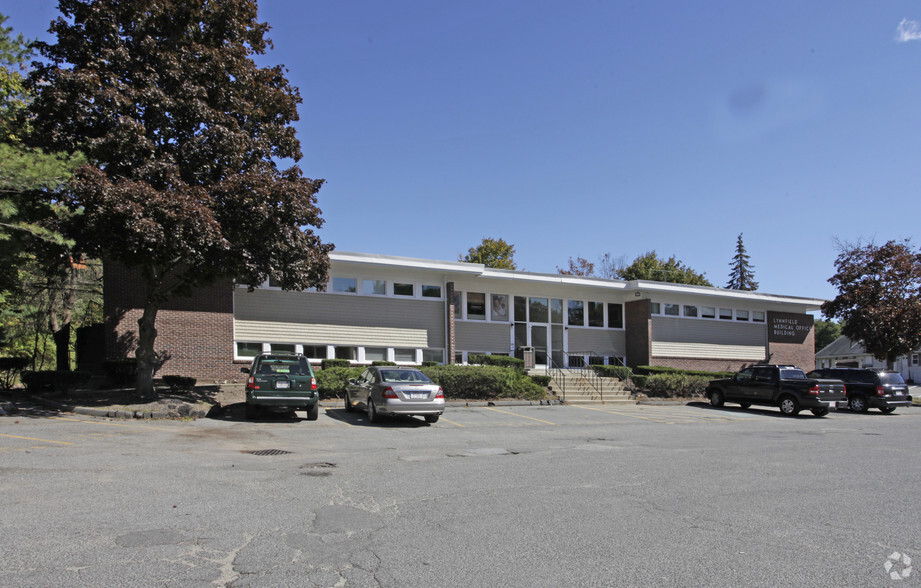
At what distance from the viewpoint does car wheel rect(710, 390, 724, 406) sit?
76.1 ft

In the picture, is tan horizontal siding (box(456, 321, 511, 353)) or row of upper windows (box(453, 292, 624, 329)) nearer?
tan horizontal siding (box(456, 321, 511, 353))

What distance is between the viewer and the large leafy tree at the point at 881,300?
29.8 metres

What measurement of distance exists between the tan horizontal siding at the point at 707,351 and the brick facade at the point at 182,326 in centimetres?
1902

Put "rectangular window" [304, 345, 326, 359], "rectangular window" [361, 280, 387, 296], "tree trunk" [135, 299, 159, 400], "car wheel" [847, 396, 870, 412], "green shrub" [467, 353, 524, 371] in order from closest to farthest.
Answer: "tree trunk" [135, 299, 159, 400], "rectangular window" [304, 345, 326, 359], "car wheel" [847, 396, 870, 412], "rectangular window" [361, 280, 387, 296], "green shrub" [467, 353, 524, 371]

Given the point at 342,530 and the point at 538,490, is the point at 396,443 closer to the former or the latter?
the point at 538,490

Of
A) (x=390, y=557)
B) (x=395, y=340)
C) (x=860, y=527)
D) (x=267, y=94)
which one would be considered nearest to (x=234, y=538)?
(x=390, y=557)

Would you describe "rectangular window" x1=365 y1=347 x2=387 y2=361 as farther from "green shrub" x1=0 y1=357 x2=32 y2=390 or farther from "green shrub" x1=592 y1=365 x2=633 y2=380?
"green shrub" x1=0 y1=357 x2=32 y2=390

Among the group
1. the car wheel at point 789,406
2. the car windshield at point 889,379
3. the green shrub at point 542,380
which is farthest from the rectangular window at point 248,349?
the car windshield at point 889,379

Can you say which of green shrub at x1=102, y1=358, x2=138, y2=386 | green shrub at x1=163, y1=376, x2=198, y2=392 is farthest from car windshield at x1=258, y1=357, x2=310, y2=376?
green shrub at x1=102, y1=358, x2=138, y2=386

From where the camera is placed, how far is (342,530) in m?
5.83

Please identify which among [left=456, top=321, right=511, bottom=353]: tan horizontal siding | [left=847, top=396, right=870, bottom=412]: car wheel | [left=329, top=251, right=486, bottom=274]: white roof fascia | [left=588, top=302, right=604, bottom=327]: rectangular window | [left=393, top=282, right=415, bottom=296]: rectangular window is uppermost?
[left=329, top=251, right=486, bottom=274]: white roof fascia

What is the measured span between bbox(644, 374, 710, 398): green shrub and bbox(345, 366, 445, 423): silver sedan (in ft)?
41.0

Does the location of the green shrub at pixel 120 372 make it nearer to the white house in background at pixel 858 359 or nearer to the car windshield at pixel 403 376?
the car windshield at pixel 403 376

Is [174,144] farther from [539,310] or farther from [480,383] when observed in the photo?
[539,310]
